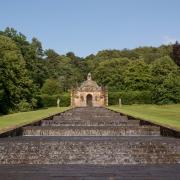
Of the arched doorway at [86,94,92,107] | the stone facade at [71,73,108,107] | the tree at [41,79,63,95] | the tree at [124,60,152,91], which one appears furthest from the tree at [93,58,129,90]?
the tree at [41,79,63,95]

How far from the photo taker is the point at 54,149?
15.8m

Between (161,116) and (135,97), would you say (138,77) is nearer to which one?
(135,97)

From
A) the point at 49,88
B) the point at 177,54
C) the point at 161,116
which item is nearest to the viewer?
the point at 161,116

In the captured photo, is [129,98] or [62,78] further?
[62,78]

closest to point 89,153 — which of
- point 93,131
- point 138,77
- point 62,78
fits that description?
point 93,131

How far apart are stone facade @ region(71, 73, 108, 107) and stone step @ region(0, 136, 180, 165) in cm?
7538

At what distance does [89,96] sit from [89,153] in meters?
79.5

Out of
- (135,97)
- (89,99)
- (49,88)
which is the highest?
(49,88)

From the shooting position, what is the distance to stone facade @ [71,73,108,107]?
92312 mm

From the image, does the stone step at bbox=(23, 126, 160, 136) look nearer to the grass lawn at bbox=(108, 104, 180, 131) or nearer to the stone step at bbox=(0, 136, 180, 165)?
the grass lawn at bbox=(108, 104, 180, 131)

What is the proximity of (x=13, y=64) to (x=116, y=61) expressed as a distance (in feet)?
208

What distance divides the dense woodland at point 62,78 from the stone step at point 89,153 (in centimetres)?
3749

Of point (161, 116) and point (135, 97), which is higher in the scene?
point (135, 97)

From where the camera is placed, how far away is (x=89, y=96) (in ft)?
313
